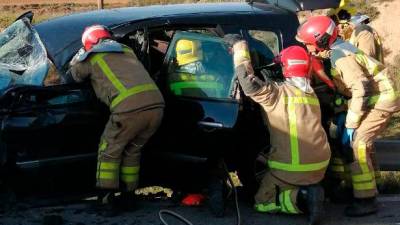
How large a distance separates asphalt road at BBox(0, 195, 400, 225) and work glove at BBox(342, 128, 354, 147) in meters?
0.60

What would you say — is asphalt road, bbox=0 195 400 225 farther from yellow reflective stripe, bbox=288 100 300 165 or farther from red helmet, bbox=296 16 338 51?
red helmet, bbox=296 16 338 51

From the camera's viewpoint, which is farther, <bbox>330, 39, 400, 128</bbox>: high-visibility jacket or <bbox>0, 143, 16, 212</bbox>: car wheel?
<bbox>330, 39, 400, 128</bbox>: high-visibility jacket

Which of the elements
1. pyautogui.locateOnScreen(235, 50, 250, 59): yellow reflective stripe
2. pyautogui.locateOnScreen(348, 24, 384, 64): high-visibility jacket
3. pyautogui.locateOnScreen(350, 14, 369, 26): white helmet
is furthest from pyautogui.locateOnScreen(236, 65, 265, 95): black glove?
pyautogui.locateOnScreen(350, 14, 369, 26): white helmet

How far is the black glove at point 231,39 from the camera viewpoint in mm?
5316

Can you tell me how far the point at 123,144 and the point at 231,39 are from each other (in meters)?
1.20

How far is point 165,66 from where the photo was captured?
5492 mm

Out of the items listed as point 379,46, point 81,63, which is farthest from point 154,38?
point 379,46

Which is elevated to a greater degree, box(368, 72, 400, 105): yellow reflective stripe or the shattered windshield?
the shattered windshield

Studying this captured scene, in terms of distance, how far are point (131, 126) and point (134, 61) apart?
0.52 metres

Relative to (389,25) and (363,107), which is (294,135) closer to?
(363,107)

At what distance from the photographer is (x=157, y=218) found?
17.8 feet

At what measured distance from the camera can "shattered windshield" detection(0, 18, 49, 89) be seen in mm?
5301

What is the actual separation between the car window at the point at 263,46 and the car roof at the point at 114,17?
0.23 m

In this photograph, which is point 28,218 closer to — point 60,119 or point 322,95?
point 60,119
